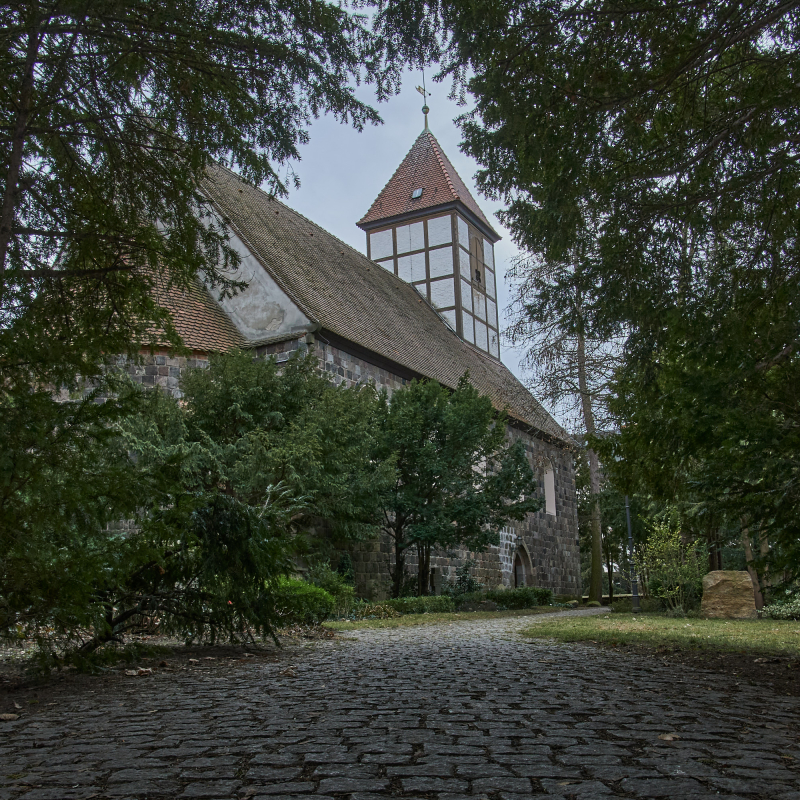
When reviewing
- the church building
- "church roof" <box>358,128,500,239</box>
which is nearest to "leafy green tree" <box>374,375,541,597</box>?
the church building

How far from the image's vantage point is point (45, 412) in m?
4.25

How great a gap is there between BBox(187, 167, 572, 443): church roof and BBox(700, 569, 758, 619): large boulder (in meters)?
5.77

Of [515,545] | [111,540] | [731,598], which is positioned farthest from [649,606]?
[111,540]

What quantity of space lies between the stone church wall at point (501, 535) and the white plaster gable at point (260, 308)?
0.37 metres

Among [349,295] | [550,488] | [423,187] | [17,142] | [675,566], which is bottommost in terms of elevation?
[675,566]

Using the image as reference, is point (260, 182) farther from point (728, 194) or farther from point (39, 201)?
point (728, 194)

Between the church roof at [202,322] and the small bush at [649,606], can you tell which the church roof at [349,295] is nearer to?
the church roof at [202,322]

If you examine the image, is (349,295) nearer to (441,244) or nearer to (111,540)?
(441,244)

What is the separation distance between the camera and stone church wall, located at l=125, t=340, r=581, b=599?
49.9 ft

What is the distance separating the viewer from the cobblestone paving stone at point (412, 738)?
2541 millimetres

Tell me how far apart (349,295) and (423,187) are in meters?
10.3

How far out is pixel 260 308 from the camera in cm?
1689

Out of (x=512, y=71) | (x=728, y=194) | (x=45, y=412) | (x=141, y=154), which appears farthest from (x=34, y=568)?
(x=728, y=194)

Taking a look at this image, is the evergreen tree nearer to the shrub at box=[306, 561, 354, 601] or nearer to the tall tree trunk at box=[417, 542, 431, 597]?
the shrub at box=[306, 561, 354, 601]
